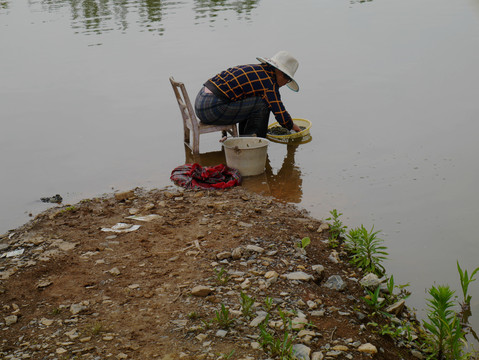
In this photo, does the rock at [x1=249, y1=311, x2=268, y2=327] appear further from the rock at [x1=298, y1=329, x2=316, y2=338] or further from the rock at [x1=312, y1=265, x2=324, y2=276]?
the rock at [x1=312, y1=265, x2=324, y2=276]

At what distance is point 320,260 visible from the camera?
404 centimetres

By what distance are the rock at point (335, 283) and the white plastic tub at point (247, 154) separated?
2.24 meters

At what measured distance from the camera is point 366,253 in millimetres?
4262

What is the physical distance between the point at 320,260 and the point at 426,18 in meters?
11.0

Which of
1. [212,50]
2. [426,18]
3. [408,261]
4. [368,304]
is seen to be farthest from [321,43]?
[368,304]

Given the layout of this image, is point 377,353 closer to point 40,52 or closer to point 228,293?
point 228,293

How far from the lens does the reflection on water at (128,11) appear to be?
616 inches

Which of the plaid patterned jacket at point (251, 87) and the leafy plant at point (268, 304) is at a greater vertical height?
the plaid patterned jacket at point (251, 87)

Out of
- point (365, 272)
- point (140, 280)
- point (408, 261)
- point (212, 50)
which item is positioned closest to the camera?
point (140, 280)

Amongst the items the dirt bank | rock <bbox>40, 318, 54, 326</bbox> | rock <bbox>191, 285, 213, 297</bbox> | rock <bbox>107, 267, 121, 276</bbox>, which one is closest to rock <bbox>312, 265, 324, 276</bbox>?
the dirt bank

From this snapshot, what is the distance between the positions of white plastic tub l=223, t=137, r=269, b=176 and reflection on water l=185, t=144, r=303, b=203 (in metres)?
0.12

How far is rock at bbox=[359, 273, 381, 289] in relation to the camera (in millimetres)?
3738

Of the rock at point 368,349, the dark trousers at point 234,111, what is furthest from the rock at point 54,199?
the rock at point 368,349

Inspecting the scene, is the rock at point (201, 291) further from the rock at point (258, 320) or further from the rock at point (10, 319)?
the rock at point (10, 319)
